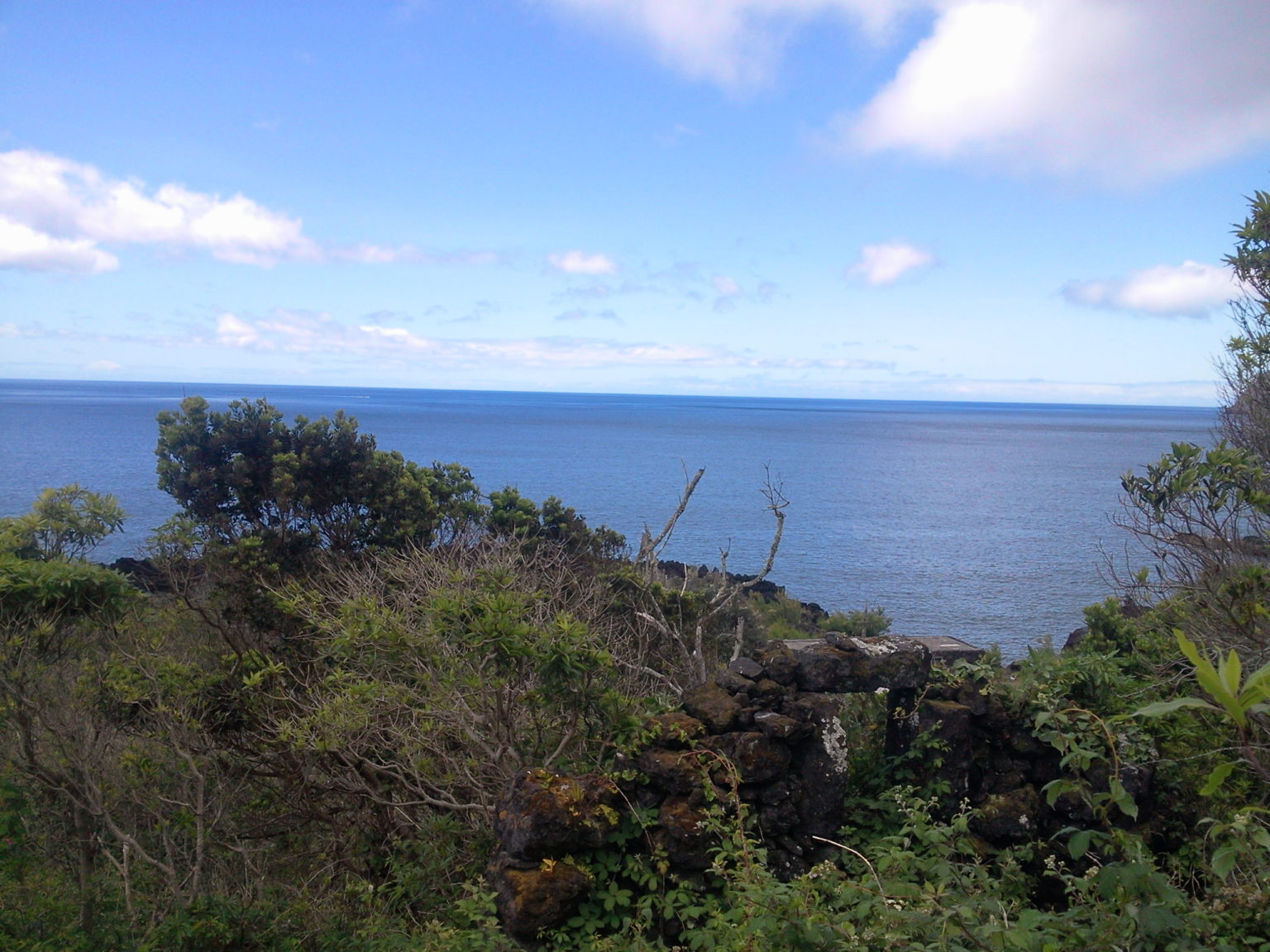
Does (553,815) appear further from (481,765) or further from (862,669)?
(862,669)

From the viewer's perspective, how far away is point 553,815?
19.3ft

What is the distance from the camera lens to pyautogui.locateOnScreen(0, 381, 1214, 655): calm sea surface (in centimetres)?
3456

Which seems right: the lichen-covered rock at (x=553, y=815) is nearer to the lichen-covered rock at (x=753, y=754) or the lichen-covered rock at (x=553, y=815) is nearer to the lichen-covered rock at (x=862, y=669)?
the lichen-covered rock at (x=753, y=754)

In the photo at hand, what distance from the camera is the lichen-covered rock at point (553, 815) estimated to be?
5867 millimetres

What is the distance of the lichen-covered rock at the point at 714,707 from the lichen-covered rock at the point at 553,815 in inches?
37.8

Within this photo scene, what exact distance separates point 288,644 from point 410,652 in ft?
17.9

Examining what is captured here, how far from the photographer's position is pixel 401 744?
9.19 m

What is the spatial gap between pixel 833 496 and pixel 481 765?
2444 inches

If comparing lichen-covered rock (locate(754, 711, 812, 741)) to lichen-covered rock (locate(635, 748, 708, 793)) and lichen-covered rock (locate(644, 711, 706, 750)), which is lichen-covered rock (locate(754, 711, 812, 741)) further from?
lichen-covered rock (locate(635, 748, 708, 793))

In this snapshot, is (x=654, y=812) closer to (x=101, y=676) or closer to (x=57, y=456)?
(x=101, y=676)

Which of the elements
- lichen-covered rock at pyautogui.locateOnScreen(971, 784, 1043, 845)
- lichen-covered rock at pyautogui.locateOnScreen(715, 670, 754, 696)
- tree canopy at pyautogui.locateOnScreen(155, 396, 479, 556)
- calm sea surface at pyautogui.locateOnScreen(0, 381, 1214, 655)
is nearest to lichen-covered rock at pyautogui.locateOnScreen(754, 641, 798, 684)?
lichen-covered rock at pyautogui.locateOnScreen(715, 670, 754, 696)

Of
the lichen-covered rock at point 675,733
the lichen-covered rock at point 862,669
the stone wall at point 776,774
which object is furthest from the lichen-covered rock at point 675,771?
the lichen-covered rock at point 862,669

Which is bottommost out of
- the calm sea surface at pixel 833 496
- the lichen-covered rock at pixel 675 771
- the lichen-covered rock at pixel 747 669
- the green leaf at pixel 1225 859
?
the calm sea surface at pixel 833 496

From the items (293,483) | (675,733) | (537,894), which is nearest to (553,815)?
(537,894)
